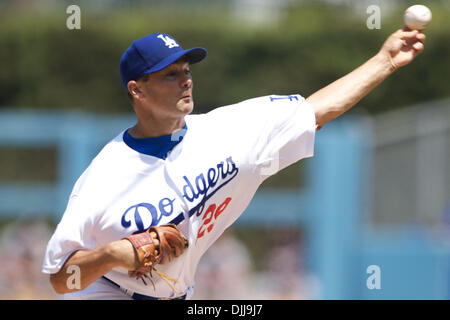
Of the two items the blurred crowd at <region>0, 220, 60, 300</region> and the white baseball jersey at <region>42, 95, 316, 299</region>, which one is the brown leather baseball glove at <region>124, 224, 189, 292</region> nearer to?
the white baseball jersey at <region>42, 95, 316, 299</region>

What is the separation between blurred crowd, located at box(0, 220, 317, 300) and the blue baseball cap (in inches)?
223

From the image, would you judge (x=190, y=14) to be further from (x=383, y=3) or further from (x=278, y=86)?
(x=383, y=3)

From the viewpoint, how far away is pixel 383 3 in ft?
47.5

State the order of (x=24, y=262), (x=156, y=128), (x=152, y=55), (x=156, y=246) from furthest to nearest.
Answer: (x=24, y=262) < (x=156, y=128) < (x=152, y=55) < (x=156, y=246)

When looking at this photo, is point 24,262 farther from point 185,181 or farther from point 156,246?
point 156,246

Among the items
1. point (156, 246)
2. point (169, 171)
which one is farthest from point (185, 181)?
point (156, 246)

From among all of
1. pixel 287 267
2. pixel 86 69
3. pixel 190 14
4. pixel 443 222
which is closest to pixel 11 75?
pixel 86 69

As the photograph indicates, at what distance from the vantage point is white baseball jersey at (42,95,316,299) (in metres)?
3.61

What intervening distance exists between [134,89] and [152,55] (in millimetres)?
243

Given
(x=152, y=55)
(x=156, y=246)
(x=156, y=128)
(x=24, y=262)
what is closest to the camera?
(x=156, y=246)

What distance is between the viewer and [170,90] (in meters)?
3.80

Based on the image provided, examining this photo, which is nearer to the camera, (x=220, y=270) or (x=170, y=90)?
(x=170, y=90)

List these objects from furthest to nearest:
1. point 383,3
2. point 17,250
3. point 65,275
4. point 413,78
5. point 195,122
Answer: point 383,3 → point 413,78 → point 17,250 → point 195,122 → point 65,275
